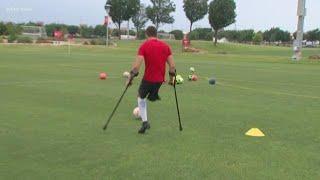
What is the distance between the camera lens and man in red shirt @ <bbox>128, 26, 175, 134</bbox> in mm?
10617

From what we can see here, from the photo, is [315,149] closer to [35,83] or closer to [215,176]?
[215,176]

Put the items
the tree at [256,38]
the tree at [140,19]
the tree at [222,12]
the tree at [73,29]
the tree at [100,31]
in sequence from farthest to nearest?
the tree at [256,38]
the tree at [73,29]
the tree at [100,31]
the tree at [140,19]
the tree at [222,12]

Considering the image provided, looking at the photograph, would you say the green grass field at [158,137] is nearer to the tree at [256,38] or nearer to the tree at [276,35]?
the tree at [256,38]

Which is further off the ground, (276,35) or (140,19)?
(140,19)

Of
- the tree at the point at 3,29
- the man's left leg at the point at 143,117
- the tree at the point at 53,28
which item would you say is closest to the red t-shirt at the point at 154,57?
the man's left leg at the point at 143,117

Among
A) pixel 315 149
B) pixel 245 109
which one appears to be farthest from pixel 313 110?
pixel 315 149

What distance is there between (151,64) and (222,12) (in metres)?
73.0

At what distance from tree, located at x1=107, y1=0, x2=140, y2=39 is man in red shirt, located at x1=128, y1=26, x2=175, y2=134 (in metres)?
83.5

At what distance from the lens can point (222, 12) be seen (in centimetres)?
8244

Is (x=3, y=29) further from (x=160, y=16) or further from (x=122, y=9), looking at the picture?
(x=160, y=16)

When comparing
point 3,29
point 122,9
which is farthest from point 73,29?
point 3,29

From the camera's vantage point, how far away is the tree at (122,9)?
94062 millimetres

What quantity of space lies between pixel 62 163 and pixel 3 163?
31.6 inches

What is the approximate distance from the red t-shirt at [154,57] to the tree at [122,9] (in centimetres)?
8358
